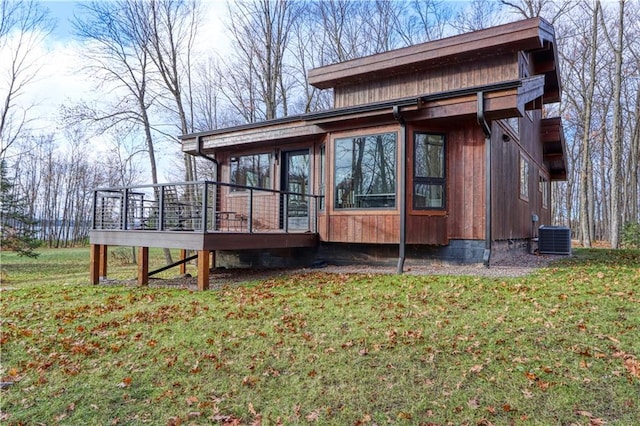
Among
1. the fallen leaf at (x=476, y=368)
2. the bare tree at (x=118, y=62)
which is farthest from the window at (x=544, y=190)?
the bare tree at (x=118, y=62)

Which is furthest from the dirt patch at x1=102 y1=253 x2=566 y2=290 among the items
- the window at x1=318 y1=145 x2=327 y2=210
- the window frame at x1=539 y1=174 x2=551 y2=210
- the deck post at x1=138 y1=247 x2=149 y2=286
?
the window frame at x1=539 y1=174 x2=551 y2=210

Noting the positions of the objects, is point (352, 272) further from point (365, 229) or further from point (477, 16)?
point (477, 16)

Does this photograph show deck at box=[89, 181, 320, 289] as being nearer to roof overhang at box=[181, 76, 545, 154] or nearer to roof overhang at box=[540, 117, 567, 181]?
roof overhang at box=[181, 76, 545, 154]

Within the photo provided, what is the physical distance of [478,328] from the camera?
3975 mm

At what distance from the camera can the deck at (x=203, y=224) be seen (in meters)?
6.80

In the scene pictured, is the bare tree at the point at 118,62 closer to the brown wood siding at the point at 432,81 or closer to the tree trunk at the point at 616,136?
the brown wood siding at the point at 432,81

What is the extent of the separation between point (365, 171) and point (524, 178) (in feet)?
19.3

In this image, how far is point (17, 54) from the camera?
17.6 meters

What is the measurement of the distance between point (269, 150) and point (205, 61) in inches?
550

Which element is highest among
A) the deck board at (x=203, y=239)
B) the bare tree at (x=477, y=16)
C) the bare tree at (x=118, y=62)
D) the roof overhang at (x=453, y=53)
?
the bare tree at (x=477, y=16)

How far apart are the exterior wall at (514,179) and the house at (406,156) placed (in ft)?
0.16

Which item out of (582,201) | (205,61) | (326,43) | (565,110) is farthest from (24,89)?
→ (565,110)

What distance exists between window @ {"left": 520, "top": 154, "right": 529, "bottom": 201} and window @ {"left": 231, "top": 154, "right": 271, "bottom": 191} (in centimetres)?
683

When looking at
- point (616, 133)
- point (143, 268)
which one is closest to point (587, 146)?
point (616, 133)
